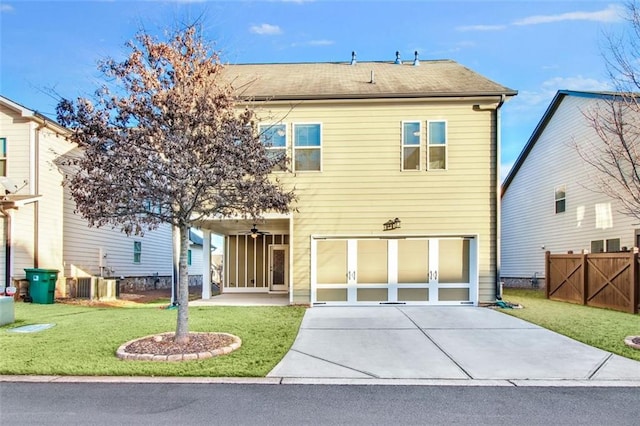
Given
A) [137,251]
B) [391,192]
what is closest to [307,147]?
[391,192]

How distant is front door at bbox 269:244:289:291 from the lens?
17.9 metres

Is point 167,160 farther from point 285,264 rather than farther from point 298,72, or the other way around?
point 285,264

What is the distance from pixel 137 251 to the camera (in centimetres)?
2108

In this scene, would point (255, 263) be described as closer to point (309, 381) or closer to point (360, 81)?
point (360, 81)

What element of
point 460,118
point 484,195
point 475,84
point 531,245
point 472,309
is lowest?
point 472,309

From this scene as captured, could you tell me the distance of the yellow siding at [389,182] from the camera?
12805 millimetres

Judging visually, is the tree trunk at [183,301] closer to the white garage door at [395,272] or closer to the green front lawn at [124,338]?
the green front lawn at [124,338]

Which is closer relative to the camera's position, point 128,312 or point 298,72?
point 128,312

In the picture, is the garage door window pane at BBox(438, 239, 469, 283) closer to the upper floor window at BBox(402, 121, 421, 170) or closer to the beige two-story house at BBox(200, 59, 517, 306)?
the beige two-story house at BBox(200, 59, 517, 306)

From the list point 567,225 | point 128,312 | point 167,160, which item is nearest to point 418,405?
point 167,160

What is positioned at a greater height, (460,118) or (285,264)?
(460,118)

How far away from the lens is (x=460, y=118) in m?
12.9

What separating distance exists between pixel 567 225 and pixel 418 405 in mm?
15783

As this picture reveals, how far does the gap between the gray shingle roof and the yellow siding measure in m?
0.36
